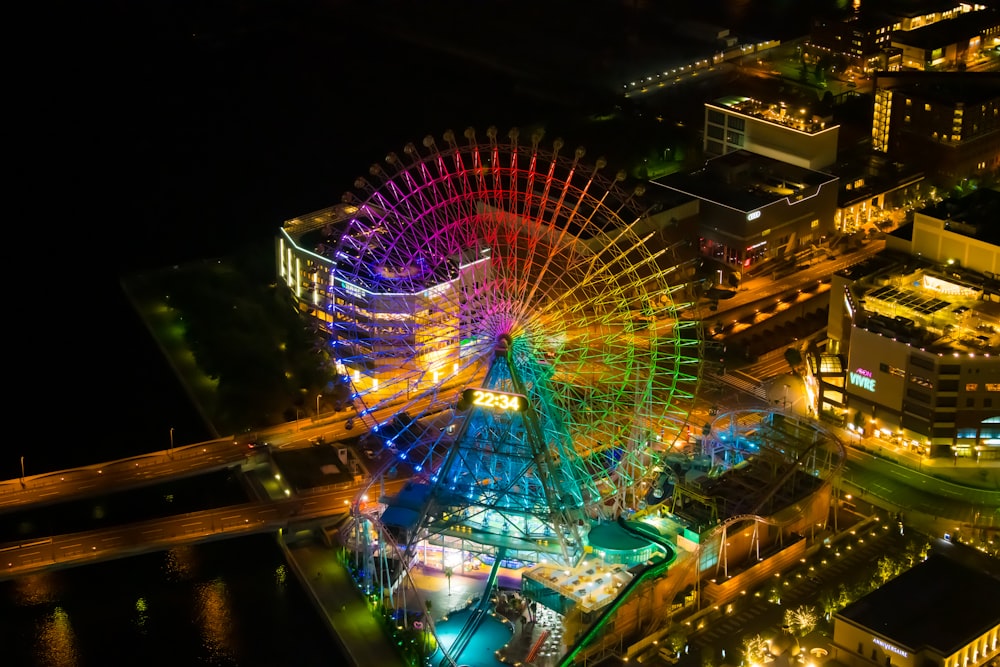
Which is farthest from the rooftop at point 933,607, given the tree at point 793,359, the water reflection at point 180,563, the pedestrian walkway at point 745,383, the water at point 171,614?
the water reflection at point 180,563

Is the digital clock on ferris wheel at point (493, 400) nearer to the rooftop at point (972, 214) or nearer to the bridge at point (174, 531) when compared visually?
the bridge at point (174, 531)

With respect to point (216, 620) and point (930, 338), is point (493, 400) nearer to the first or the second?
point (216, 620)

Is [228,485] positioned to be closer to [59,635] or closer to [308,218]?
[59,635]

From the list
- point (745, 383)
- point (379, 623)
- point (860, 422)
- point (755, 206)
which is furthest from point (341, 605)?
point (755, 206)

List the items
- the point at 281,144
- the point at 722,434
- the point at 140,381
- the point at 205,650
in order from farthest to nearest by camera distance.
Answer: the point at 281,144, the point at 140,381, the point at 722,434, the point at 205,650

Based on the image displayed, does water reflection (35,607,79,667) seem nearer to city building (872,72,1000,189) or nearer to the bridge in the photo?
the bridge

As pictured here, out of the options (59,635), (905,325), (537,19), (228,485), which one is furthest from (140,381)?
(537,19)
